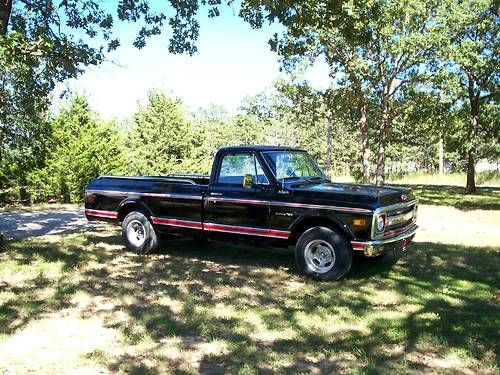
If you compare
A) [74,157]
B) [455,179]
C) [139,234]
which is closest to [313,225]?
[139,234]

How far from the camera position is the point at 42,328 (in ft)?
16.9

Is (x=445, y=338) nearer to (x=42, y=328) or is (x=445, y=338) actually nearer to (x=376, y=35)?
(x=42, y=328)

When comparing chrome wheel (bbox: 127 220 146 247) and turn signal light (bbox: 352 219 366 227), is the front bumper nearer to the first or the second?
turn signal light (bbox: 352 219 366 227)

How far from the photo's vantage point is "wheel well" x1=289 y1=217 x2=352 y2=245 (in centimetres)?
678

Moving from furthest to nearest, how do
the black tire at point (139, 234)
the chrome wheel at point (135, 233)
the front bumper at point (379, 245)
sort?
the chrome wheel at point (135, 233) < the black tire at point (139, 234) < the front bumper at point (379, 245)

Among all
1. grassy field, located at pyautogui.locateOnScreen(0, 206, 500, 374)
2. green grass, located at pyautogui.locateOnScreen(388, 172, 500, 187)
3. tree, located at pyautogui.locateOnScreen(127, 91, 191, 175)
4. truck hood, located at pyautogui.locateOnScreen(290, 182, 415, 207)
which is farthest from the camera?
green grass, located at pyautogui.locateOnScreen(388, 172, 500, 187)

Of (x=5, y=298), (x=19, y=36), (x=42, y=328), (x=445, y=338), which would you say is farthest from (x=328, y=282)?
(x=19, y=36)

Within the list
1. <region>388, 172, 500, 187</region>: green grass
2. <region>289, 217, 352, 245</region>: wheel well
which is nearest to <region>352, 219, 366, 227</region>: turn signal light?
<region>289, 217, 352, 245</region>: wheel well

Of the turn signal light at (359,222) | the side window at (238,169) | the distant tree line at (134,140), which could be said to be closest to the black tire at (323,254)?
the turn signal light at (359,222)

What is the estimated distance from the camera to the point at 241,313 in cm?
558

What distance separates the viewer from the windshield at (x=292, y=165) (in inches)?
298

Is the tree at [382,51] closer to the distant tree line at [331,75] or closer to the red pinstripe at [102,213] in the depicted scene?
the distant tree line at [331,75]

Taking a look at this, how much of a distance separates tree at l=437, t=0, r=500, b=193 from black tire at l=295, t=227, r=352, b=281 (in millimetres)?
15625

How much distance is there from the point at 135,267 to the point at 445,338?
4.84 meters
